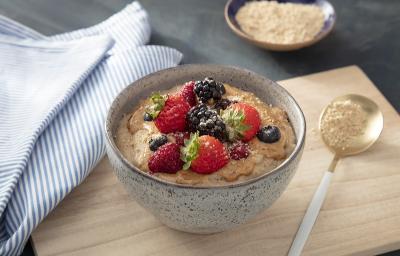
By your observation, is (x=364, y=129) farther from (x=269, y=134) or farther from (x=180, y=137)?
(x=180, y=137)

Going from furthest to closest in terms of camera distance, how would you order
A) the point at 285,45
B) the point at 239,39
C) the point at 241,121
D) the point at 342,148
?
1. the point at 239,39
2. the point at 285,45
3. the point at 342,148
4. the point at 241,121

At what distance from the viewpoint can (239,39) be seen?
1.99 m

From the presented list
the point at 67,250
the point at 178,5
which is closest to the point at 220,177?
the point at 67,250

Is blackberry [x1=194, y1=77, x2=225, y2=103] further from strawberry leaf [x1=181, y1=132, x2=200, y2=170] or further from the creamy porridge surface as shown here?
strawberry leaf [x1=181, y1=132, x2=200, y2=170]

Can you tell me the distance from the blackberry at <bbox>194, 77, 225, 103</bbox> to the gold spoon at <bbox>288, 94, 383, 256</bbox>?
0.33m

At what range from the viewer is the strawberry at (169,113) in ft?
3.99

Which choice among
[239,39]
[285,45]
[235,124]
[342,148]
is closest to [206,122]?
[235,124]

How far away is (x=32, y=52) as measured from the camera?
177cm

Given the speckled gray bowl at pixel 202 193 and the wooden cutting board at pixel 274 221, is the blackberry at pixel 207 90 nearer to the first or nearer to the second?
the speckled gray bowl at pixel 202 193

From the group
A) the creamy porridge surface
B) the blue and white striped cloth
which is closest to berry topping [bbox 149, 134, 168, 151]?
the creamy porridge surface

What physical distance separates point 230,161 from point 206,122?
0.30 ft

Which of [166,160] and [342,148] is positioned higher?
[166,160]

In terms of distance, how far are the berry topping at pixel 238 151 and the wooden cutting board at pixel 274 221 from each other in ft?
0.67

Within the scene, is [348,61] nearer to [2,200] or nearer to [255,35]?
[255,35]
